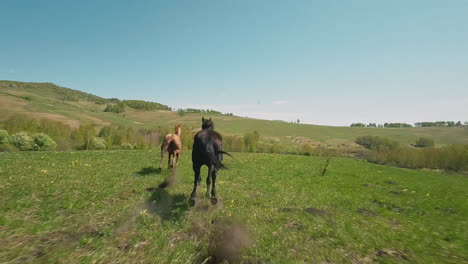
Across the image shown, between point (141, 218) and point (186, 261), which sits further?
point (141, 218)

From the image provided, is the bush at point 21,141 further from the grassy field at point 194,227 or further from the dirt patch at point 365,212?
the dirt patch at point 365,212

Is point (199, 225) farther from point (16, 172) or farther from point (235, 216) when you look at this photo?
point (16, 172)

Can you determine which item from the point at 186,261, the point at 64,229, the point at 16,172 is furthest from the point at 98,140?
the point at 186,261

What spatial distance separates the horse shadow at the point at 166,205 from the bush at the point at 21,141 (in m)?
35.0

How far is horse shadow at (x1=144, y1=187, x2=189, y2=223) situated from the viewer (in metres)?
7.45

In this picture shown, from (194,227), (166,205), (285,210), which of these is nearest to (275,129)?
(285,210)

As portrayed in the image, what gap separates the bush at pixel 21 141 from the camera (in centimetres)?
3186

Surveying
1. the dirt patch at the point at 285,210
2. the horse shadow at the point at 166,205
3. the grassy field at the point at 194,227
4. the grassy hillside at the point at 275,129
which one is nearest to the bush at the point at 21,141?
the grassy field at the point at 194,227

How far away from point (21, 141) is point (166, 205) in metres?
37.7

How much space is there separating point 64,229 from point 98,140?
140ft

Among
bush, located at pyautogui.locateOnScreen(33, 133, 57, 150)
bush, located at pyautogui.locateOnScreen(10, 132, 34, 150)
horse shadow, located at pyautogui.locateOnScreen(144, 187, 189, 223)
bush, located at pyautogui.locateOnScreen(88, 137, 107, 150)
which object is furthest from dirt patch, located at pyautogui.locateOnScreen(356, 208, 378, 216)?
bush, located at pyautogui.locateOnScreen(88, 137, 107, 150)

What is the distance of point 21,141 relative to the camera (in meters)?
32.2

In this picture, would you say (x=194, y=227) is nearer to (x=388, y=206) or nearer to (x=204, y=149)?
(x=204, y=149)

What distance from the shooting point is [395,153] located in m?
60.5
